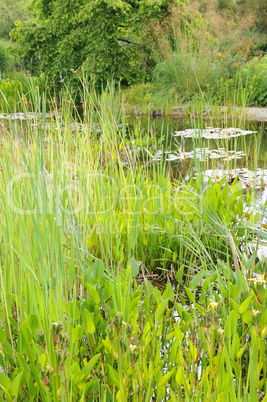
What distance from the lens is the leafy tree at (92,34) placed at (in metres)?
8.50

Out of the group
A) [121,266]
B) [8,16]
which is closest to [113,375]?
[121,266]

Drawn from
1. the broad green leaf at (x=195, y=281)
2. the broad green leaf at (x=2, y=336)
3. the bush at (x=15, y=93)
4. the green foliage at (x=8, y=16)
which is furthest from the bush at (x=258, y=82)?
the green foliage at (x=8, y=16)

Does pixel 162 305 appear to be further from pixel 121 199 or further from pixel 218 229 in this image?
pixel 121 199

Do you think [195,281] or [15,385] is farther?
[195,281]

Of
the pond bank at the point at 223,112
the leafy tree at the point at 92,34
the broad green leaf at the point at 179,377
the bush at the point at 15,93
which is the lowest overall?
the broad green leaf at the point at 179,377

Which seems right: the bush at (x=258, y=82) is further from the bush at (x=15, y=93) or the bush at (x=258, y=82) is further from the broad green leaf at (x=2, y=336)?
the broad green leaf at (x=2, y=336)

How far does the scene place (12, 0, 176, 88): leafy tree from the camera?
8500 mm

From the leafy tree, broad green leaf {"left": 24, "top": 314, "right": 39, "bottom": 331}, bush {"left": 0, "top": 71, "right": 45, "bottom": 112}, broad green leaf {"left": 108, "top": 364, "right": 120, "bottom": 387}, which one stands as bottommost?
broad green leaf {"left": 108, "top": 364, "right": 120, "bottom": 387}

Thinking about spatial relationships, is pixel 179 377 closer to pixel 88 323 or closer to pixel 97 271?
pixel 88 323

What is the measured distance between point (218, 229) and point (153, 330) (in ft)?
2.28

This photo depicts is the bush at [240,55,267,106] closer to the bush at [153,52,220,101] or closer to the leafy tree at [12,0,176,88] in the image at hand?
the bush at [153,52,220,101]

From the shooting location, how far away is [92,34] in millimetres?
8727

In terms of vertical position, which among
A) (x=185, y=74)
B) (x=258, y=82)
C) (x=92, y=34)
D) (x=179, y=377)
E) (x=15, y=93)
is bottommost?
(x=179, y=377)

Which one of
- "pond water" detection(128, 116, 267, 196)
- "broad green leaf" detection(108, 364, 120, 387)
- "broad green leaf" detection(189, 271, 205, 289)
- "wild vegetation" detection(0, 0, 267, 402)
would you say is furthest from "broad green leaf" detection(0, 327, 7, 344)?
"pond water" detection(128, 116, 267, 196)
